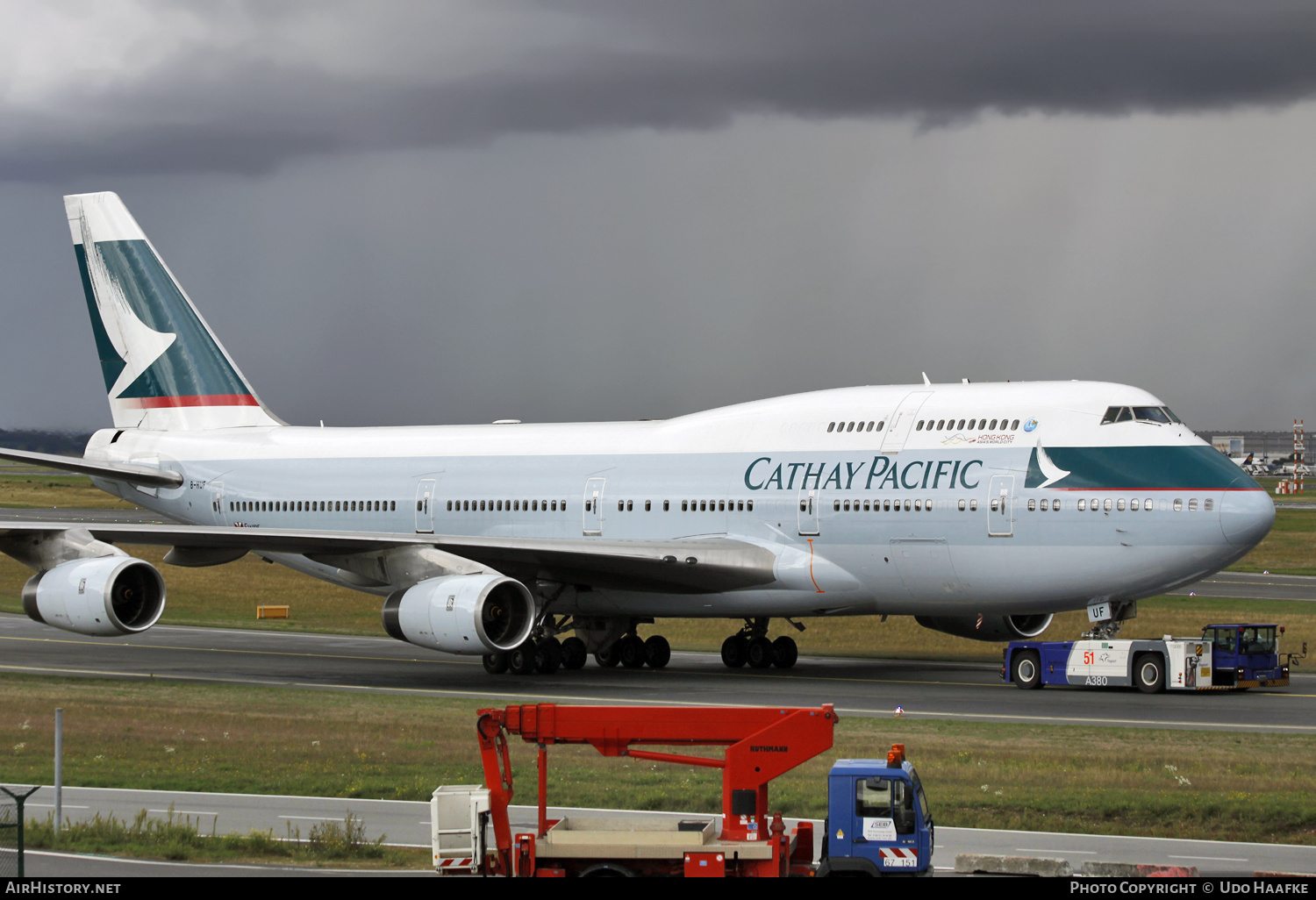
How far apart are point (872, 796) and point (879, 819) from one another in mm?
210

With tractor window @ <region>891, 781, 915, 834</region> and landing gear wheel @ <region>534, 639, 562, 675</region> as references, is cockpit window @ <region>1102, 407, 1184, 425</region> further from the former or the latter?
tractor window @ <region>891, 781, 915, 834</region>

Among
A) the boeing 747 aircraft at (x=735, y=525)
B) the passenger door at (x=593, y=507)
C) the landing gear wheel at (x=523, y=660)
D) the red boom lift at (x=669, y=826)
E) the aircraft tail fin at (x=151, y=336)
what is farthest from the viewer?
the aircraft tail fin at (x=151, y=336)

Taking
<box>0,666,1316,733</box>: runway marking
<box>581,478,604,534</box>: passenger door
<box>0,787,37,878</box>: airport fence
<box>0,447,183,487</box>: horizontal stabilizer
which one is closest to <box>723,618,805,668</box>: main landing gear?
<box>581,478,604,534</box>: passenger door

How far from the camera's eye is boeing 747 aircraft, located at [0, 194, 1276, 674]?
29.5 meters

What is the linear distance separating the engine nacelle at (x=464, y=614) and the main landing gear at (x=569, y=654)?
140cm

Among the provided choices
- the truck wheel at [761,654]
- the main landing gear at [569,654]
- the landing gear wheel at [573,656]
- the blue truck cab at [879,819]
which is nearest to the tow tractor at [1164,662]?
the truck wheel at [761,654]

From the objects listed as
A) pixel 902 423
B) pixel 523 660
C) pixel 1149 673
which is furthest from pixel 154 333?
pixel 1149 673

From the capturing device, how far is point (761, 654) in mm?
36750

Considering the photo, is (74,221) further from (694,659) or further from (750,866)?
(750,866)

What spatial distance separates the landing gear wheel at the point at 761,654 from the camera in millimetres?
36719

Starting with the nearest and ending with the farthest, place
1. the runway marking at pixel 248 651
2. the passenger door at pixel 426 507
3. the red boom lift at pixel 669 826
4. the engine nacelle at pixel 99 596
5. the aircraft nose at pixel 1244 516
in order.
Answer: the red boom lift at pixel 669 826 < the aircraft nose at pixel 1244 516 < the engine nacelle at pixel 99 596 < the passenger door at pixel 426 507 < the runway marking at pixel 248 651

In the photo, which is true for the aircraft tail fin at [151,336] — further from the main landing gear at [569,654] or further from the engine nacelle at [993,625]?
the engine nacelle at [993,625]

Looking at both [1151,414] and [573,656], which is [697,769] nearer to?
[1151,414]

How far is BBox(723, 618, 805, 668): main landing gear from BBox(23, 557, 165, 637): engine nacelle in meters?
13.7
